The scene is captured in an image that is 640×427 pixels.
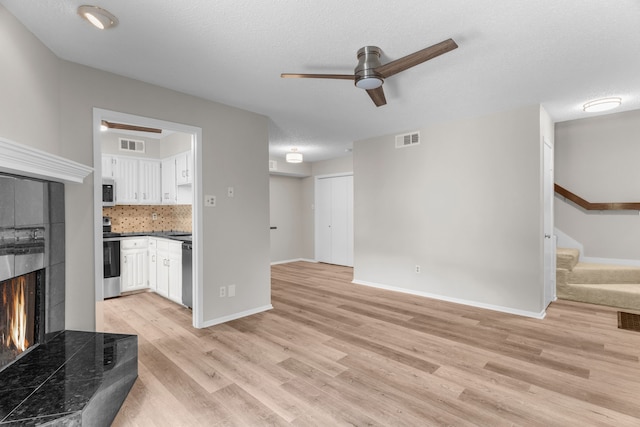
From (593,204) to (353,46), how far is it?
14.0 feet

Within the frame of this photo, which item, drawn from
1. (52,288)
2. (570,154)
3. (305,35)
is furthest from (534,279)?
(52,288)

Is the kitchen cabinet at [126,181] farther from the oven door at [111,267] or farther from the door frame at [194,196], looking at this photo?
the door frame at [194,196]

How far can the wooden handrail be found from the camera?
13.3ft

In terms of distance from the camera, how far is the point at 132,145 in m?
5.06

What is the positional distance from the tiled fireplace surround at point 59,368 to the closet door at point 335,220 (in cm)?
520

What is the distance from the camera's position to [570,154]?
15.0 ft

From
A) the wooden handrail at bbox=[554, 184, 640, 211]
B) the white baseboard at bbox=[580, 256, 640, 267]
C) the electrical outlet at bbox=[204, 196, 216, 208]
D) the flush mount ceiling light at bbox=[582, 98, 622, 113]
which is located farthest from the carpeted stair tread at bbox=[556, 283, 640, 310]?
the electrical outlet at bbox=[204, 196, 216, 208]

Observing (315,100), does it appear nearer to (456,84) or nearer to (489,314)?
(456,84)

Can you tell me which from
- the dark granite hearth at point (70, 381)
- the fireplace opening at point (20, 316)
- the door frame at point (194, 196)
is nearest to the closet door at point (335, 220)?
the door frame at point (194, 196)

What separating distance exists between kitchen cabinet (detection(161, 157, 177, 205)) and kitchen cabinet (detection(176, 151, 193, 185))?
0.48ft

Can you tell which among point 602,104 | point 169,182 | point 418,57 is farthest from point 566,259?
point 169,182

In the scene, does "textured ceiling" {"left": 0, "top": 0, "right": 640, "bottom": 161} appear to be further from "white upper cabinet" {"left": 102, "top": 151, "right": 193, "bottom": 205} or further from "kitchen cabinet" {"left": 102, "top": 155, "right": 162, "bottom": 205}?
"kitchen cabinet" {"left": 102, "top": 155, "right": 162, "bottom": 205}

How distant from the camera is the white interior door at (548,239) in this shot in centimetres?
379

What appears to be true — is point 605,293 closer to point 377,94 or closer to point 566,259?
point 566,259
